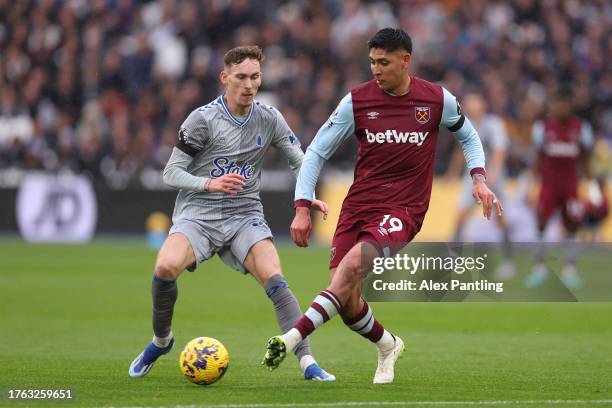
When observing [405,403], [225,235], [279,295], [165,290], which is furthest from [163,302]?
[405,403]

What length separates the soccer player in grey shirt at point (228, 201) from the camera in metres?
8.48

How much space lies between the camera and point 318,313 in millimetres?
7688

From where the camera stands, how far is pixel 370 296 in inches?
331

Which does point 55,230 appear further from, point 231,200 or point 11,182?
point 231,200

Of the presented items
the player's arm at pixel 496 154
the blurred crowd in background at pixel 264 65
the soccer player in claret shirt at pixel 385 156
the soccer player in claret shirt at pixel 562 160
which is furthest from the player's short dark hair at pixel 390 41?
the blurred crowd in background at pixel 264 65

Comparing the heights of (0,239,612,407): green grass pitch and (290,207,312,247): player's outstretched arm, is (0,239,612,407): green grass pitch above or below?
below

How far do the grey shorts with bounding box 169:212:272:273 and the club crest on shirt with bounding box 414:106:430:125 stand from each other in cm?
135

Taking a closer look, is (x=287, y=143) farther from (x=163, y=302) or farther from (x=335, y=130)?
(x=163, y=302)

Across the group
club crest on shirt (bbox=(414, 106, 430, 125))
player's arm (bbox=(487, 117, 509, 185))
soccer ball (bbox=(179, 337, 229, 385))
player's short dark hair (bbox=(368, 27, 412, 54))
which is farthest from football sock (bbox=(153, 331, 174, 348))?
player's arm (bbox=(487, 117, 509, 185))

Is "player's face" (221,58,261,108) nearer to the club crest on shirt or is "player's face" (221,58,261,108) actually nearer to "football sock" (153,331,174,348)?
the club crest on shirt

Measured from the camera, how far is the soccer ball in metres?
8.05

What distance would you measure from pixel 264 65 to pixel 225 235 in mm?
15323

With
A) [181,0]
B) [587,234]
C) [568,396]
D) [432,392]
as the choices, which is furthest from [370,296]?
[181,0]

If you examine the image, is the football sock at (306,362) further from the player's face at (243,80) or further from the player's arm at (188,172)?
the player's face at (243,80)
